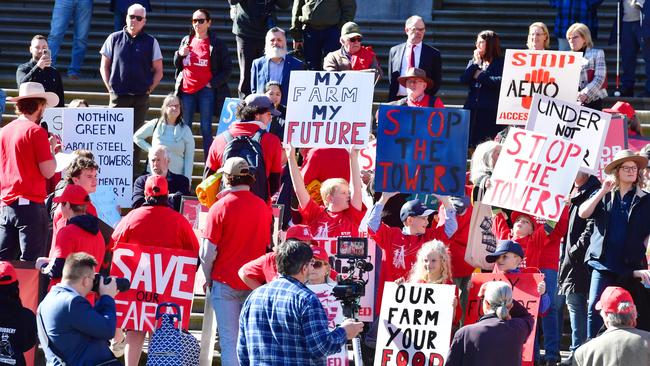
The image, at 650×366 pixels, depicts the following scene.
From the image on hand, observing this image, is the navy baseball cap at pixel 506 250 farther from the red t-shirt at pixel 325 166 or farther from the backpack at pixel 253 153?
the red t-shirt at pixel 325 166

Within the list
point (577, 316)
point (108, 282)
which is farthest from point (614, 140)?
point (108, 282)

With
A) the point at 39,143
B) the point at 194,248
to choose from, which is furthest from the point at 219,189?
the point at 39,143

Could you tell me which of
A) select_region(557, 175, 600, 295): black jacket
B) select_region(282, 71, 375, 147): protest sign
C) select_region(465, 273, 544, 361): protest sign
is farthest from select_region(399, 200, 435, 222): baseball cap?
select_region(557, 175, 600, 295): black jacket

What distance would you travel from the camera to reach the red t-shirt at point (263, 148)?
44.3ft

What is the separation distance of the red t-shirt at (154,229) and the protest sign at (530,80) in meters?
4.06

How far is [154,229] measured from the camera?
13.2 metres

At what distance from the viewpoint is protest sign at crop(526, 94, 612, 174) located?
14094mm

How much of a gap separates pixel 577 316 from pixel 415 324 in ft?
6.01

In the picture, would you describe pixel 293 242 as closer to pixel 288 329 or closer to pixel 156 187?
pixel 288 329

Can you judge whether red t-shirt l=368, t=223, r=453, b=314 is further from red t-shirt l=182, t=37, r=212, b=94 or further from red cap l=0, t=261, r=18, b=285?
red t-shirt l=182, t=37, r=212, b=94

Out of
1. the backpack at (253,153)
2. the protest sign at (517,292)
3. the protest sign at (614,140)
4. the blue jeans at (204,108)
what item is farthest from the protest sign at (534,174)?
the blue jeans at (204,108)

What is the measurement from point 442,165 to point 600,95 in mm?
3784

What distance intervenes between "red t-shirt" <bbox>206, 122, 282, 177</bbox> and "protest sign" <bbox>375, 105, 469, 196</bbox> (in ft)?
2.91

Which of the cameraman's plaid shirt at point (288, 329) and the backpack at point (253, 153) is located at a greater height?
the backpack at point (253, 153)
